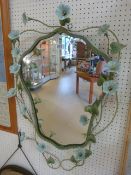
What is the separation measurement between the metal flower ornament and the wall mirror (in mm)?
52

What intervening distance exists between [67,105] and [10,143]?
574mm

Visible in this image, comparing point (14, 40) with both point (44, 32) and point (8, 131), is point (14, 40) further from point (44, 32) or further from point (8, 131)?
point (8, 131)

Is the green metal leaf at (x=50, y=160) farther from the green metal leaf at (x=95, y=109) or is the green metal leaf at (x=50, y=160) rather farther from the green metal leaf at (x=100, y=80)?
the green metal leaf at (x=100, y=80)

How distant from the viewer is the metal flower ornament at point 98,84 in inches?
28.4

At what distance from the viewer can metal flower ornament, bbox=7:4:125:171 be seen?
72cm

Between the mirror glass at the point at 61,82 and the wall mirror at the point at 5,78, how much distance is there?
5.2 inches

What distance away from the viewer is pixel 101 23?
0.77m

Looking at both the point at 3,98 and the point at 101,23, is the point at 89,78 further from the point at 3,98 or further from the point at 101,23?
the point at 3,98

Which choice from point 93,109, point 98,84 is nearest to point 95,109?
point 93,109

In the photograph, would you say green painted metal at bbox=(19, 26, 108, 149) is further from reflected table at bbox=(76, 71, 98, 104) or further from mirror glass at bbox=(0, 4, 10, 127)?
mirror glass at bbox=(0, 4, 10, 127)

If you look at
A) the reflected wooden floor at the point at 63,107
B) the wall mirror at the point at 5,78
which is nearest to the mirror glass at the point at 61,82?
the reflected wooden floor at the point at 63,107

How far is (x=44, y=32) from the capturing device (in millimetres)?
874

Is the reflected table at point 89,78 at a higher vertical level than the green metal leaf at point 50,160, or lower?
higher

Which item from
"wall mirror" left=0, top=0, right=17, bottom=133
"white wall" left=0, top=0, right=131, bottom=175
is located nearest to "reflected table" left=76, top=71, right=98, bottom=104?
"white wall" left=0, top=0, right=131, bottom=175
